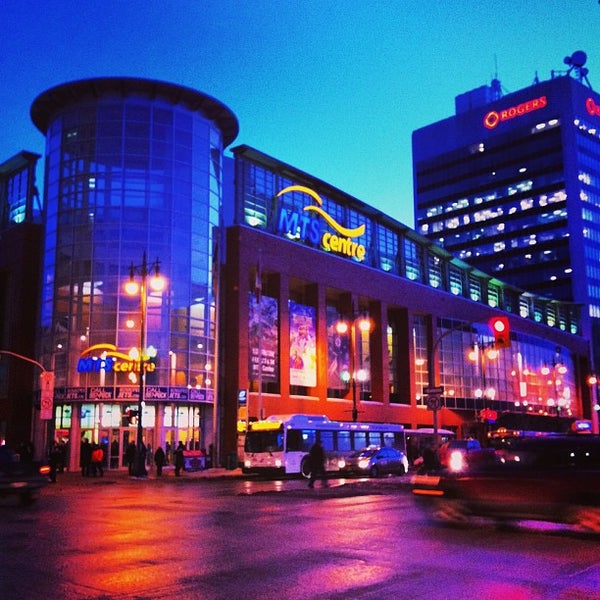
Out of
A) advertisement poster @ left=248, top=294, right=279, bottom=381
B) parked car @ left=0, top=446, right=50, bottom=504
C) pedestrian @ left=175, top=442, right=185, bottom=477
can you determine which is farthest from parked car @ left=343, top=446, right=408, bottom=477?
parked car @ left=0, top=446, right=50, bottom=504

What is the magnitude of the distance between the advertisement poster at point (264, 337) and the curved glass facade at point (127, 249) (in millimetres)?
3497

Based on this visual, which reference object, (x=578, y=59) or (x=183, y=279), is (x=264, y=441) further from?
(x=578, y=59)

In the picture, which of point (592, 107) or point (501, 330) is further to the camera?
point (592, 107)

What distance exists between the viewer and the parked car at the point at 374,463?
39.2 metres

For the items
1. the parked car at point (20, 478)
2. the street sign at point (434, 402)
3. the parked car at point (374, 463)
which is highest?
the street sign at point (434, 402)

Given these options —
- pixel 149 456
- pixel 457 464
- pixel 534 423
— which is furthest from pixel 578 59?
pixel 457 464

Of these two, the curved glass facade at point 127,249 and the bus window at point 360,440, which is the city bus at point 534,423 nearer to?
the bus window at point 360,440

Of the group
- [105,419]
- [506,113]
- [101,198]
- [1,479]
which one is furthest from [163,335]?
[506,113]

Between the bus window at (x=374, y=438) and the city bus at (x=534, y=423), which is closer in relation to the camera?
the bus window at (x=374, y=438)

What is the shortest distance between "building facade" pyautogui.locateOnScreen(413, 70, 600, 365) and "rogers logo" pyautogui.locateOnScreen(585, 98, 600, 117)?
0.87 feet

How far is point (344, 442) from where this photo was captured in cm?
4338

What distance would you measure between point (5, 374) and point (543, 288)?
107703 mm

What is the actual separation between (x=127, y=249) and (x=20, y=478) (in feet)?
93.9

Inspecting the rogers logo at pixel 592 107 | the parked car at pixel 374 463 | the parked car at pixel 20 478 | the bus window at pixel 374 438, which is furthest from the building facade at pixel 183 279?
the rogers logo at pixel 592 107
